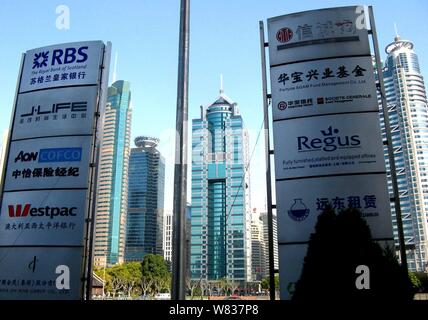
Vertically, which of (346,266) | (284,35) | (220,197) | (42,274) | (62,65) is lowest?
(42,274)

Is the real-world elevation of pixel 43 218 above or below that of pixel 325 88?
below

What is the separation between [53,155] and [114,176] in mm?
100121

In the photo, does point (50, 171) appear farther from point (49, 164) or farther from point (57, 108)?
point (57, 108)

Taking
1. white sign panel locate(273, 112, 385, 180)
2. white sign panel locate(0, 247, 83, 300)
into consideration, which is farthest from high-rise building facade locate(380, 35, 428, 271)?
white sign panel locate(0, 247, 83, 300)

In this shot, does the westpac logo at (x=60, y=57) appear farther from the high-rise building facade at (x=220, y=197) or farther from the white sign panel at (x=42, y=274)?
the high-rise building facade at (x=220, y=197)

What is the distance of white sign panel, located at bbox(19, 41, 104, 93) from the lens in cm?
992

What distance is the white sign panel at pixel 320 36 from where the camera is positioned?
920 centimetres

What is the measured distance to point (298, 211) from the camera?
27.6 feet

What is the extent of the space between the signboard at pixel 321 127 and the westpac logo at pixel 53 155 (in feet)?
15.9

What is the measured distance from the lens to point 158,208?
124 meters

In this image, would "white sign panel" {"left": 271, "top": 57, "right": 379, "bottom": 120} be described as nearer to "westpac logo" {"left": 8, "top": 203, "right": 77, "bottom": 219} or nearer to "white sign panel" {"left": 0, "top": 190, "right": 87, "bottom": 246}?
"white sign panel" {"left": 0, "top": 190, "right": 87, "bottom": 246}

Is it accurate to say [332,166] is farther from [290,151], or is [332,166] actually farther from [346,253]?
[346,253]

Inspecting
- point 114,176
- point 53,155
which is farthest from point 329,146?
point 114,176
